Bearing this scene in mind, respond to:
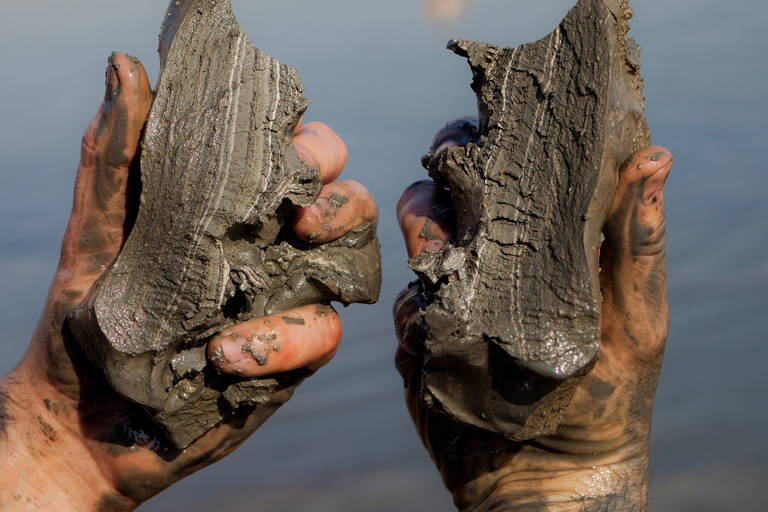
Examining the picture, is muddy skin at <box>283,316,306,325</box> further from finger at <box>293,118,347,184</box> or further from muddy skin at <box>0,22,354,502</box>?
finger at <box>293,118,347,184</box>

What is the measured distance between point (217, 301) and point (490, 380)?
80 centimetres

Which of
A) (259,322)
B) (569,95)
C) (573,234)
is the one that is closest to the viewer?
(573,234)

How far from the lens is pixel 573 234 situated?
1833 millimetres

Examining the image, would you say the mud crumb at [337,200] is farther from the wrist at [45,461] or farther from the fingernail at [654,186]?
the wrist at [45,461]

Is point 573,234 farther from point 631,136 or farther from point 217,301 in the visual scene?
point 217,301

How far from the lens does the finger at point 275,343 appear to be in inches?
82.4

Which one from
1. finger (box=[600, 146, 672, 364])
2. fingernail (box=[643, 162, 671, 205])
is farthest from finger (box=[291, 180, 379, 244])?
fingernail (box=[643, 162, 671, 205])

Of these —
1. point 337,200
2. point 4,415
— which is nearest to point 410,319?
point 337,200

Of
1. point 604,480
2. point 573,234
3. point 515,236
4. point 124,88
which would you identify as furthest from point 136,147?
point 604,480

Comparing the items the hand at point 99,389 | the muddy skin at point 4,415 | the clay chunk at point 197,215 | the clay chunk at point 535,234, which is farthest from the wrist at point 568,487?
the muddy skin at point 4,415

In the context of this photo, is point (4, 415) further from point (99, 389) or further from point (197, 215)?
point (197, 215)

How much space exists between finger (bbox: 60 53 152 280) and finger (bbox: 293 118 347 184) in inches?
20.0

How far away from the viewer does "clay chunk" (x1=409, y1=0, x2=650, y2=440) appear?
1.81 meters

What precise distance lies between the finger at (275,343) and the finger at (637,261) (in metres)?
0.89
